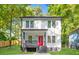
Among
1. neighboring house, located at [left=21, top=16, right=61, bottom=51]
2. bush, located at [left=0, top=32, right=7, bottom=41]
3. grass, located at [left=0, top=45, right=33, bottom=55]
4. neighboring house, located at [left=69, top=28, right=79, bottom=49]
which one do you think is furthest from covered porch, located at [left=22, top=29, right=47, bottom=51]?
neighboring house, located at [left=69, top=28, right=79, bottom=49]

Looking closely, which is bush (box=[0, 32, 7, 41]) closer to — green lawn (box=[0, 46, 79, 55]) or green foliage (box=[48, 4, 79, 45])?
green lawn (box=[0, 46, 79, 55])

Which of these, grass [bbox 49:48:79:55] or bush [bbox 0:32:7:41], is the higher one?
bush [bbox 0:32:7:41]

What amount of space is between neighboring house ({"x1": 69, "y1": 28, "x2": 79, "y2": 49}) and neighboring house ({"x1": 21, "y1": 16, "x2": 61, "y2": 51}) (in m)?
0.16

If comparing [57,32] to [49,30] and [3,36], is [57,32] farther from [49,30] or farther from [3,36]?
[3,36]

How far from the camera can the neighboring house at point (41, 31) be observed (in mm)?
8820

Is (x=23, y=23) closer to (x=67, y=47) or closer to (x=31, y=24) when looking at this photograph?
(x=31, y=24)

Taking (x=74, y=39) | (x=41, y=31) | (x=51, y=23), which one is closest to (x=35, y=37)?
(x=41, y=31)

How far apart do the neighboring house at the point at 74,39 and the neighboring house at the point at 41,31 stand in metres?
0.16

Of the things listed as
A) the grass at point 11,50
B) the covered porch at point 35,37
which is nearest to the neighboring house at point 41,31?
the covered porch at point 35,37

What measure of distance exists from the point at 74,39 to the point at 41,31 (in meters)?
0.48

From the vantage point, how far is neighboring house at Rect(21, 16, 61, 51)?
8.82m

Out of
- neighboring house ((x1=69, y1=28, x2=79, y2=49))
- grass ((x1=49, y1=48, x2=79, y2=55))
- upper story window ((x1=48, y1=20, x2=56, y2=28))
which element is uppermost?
upper story window ((x1=48, y1=20, x2=56, y2=28))

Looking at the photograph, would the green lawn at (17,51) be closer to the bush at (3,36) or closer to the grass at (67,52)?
the grass at (67,52)
